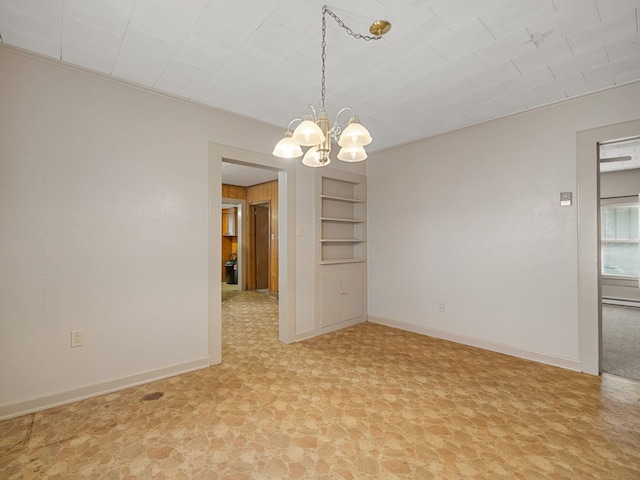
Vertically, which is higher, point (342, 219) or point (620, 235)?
point (342, 219)

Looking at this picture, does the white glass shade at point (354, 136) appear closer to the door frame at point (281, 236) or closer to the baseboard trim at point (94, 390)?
the door frame at point (281, 236)

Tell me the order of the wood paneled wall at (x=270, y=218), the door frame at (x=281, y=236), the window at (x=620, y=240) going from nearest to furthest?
the door frame at (x=281, y=236), the window at (x=620, y=240), the wood paneled wall at (x=270, y=218)

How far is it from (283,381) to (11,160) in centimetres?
274

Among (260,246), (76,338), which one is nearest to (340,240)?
(76,338)

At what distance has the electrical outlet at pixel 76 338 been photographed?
8.01 ft

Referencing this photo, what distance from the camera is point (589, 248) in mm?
2934

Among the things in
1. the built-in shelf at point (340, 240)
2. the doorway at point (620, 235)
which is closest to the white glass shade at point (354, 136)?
the built-in shelf at point (340, 240)

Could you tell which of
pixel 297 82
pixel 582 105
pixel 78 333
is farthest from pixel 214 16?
pixel 582 105

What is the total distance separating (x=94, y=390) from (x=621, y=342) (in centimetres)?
581

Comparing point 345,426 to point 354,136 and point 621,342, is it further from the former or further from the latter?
point 621,342

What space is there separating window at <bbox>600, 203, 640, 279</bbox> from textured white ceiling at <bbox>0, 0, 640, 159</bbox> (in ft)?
16.7

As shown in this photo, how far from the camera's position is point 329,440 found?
195 centimetres

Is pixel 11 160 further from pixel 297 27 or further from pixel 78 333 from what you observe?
pixel 297 27

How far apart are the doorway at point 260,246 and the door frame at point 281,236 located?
4.08m
